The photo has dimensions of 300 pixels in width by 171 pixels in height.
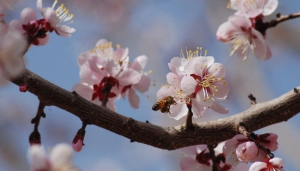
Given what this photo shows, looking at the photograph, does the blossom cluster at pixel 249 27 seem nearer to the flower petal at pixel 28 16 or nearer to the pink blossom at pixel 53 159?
the flower petal at pixel 28 16

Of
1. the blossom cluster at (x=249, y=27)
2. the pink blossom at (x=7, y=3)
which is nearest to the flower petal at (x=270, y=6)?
the blossom cluster at (x=249, y=27)

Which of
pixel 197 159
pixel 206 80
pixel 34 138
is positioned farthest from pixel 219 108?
pixel 34 138

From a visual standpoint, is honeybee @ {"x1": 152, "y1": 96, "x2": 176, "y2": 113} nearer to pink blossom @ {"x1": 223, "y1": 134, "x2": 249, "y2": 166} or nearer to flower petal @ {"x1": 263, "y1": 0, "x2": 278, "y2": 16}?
pink blossom @ {"x1": 223, "y1": 134, "x2": 249, "y2": 166}

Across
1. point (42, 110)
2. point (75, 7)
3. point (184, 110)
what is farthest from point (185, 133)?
point (75, 7)

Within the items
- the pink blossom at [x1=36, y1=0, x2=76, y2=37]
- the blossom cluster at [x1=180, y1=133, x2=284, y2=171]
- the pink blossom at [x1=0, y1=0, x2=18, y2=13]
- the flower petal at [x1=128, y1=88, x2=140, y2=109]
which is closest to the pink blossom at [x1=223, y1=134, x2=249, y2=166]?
the blossom cluster at [x1=180, y1=133, x2=284, y2=171]

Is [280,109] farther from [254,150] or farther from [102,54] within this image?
[102,54]

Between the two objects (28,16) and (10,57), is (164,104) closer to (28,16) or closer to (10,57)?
(10,57)
